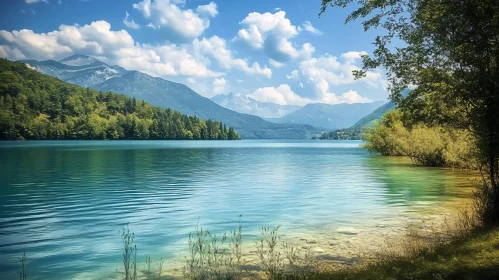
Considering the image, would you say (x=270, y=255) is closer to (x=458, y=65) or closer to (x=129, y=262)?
(x=129, y=262)

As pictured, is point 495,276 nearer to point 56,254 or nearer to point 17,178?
point 56,254

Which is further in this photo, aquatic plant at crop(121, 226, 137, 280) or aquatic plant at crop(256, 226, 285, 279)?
aquatic plant at crop(256, 226, 285, 279)

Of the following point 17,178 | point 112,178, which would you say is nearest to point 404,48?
point 112,178

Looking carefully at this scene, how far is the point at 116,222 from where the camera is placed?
26.0 m

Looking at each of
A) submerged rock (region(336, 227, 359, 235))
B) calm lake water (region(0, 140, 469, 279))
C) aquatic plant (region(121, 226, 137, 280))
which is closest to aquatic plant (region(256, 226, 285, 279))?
calm lake water (region(0, 140, 469, 279))

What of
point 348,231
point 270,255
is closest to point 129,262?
point 270,255

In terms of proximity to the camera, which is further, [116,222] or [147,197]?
[147,197]

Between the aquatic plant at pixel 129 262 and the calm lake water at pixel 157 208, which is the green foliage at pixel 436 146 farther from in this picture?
the aquatic plant at pixel 129 262

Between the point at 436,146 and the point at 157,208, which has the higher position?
the point at 436,146

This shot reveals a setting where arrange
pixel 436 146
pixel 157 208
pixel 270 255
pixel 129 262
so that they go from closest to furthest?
1. pixel 129 262
2. pixel 270 255
3. pixel 157 208
4. pixel 436 146

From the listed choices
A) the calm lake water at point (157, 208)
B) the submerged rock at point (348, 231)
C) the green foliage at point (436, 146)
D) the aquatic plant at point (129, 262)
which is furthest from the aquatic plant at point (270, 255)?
the green foliage at point (436, 146)

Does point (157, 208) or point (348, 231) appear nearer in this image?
point (348, 231)

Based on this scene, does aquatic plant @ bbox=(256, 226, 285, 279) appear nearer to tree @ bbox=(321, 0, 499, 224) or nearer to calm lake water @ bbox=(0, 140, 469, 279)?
calm lake water @ bbox=(0, 140, 469, 279)

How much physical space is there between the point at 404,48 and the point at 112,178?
41.3 meters
